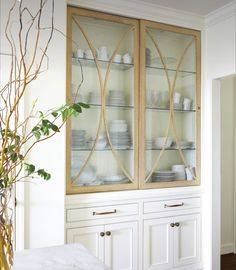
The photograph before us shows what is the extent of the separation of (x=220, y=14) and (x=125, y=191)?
1.86 meters

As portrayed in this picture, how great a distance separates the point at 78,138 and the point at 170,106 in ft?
3.21

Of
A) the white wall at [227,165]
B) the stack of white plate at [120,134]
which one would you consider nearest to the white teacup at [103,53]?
the stack of white plate at [120,134]

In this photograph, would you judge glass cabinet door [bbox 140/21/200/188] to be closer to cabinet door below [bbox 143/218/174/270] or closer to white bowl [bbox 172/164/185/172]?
white bowl [bbox 172/164/185/172]

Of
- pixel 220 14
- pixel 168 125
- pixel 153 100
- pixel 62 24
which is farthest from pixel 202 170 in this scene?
pixel 62 24

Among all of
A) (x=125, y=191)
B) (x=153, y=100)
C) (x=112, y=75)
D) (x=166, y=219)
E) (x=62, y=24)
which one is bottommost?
(x=166, y=219)

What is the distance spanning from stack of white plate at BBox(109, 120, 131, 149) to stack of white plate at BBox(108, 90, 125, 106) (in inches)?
6.4

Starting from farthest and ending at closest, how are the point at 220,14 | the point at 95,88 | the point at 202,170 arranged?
the point at 202,170, the point at 220,14, the point at 95,88

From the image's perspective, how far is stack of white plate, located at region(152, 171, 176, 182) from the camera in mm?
2965

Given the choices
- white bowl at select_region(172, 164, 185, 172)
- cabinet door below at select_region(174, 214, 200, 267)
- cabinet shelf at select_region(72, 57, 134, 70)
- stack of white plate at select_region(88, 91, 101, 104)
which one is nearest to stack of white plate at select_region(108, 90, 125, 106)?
stack of white plate at select_region(88, 91, 101, 104)

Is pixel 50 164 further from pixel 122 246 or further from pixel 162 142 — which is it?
pixel 162 142

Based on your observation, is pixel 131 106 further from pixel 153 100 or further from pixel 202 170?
pixel 202 170

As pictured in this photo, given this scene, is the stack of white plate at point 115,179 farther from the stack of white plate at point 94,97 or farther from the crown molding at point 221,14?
the crown molding at point 221,14

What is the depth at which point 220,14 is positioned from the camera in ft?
9.64

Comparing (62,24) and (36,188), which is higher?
(62,24)
